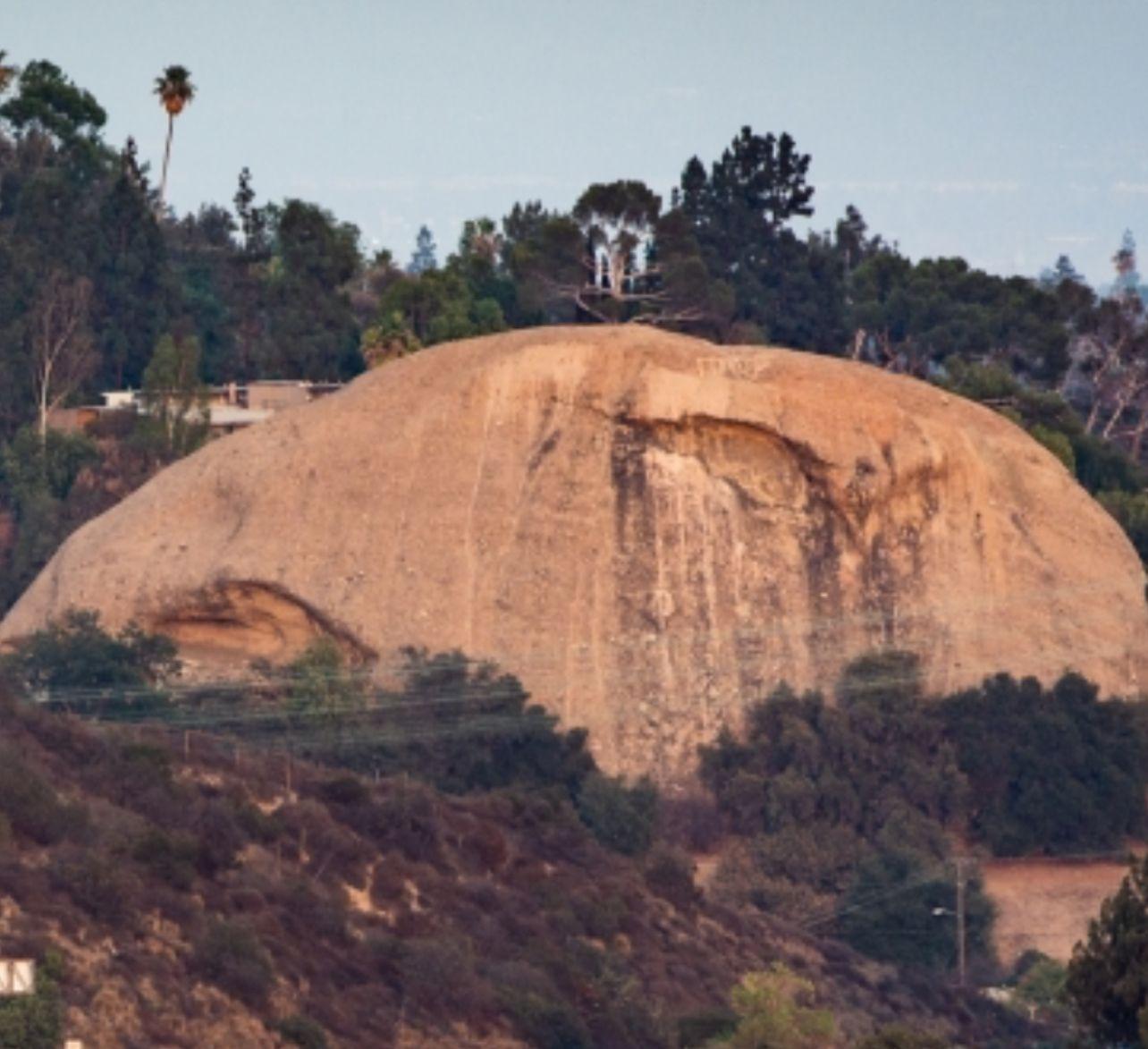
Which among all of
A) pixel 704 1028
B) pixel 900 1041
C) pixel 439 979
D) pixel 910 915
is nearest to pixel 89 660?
pixel 910 915

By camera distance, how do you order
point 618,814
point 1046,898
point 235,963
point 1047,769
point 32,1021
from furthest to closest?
point 1047,769, point 1046,898, point 618,814, point 235,963, point 32,1021

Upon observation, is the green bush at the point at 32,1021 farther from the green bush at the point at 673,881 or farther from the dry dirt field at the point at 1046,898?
the dry dirt field at the point at 1046,898

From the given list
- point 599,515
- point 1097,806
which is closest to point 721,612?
point 599,515

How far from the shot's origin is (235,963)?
45938 millimetres

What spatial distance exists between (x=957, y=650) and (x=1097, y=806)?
409 centimetres

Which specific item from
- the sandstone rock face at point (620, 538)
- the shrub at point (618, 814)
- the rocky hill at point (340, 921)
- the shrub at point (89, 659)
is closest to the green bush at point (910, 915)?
the rocky hill at point (340, 921)

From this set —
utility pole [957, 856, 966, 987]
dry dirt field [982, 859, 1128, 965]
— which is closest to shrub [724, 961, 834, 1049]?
utility pole [957, 856, 966, 987]

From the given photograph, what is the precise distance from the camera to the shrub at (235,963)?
45.6m

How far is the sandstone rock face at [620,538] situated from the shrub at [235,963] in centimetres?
2051

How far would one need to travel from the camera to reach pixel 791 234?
92.4 m

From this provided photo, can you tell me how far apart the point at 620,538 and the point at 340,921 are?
20003 mm

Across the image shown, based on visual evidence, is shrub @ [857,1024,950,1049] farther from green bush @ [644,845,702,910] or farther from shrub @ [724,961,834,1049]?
green bush @ [644,845,702,910]

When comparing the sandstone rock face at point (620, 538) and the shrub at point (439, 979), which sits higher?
the sandstone rock face at point (620, 538)

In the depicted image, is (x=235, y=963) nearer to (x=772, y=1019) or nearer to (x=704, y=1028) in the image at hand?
(x=772, y=1019)
